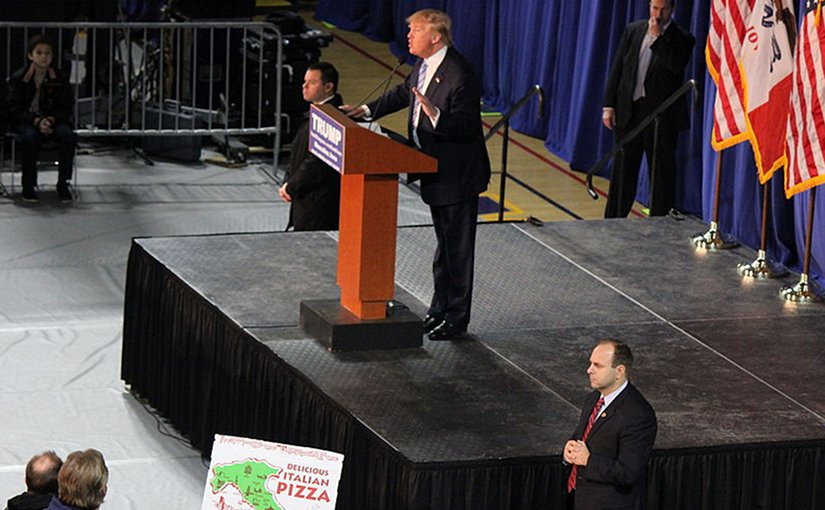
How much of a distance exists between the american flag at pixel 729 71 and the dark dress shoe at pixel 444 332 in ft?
8.94

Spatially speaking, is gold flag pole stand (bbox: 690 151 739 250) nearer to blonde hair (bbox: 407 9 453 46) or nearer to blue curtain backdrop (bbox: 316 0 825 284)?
blue curtain backdrop (bbox: 316 0 825 284)

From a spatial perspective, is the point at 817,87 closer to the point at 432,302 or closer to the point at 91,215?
the point at 432,302

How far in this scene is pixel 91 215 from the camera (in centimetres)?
1316

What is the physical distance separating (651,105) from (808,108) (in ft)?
8.36

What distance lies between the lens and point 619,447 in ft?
21.6

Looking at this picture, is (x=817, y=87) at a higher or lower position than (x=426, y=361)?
higher

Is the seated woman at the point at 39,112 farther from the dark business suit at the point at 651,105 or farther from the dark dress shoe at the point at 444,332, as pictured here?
the dark dress shoe at the point at 444,332

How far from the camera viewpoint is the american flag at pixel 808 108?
9.55 meters

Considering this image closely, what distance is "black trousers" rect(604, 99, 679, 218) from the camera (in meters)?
12.1

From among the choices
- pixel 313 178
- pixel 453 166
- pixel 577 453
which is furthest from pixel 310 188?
pixel 577 453

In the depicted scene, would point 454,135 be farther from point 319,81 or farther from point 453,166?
point 319,81

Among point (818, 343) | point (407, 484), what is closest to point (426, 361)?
point (407, 484)

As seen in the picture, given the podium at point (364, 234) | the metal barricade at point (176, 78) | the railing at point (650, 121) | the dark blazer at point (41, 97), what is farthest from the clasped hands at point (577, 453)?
the metal barricade at point (176, 78)

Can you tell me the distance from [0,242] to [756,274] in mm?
5275
